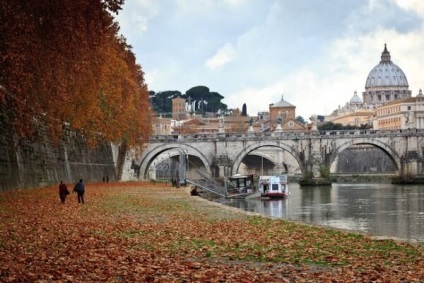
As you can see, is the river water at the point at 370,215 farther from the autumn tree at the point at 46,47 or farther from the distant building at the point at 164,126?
the distant building at the point at 164,126

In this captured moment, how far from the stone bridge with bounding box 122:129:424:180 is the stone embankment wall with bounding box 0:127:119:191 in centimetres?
2514

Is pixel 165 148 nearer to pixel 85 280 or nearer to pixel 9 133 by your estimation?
pixel 9 133

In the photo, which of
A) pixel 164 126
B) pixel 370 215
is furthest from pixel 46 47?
pixel 164 126

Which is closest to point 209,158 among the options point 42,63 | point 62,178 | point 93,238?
point 62,178

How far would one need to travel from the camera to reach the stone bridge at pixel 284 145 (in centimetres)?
8866

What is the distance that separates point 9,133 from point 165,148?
58281mm

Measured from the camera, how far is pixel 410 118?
160125 millimetres

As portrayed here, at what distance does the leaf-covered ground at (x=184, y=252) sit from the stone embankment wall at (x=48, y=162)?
8.62 m

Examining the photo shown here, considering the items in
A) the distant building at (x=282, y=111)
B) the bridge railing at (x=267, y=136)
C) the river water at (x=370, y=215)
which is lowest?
the river water at (x=370, y=215)

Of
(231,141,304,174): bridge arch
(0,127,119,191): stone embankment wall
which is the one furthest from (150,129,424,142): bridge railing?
(0,127,119,191): stone embankment wall

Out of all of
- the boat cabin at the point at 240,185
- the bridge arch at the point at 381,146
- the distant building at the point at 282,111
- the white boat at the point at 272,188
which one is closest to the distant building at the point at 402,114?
the distant building at the point at 282,111

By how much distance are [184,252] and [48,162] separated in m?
26.9

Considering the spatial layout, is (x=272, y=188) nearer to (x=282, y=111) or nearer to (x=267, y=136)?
(x=267, y=136)

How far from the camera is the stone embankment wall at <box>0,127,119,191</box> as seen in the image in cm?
3073
